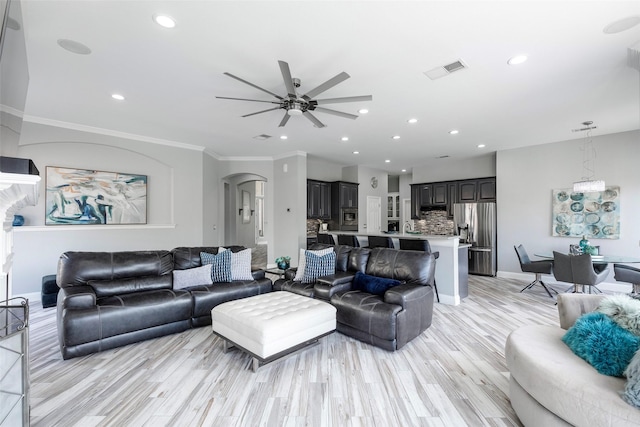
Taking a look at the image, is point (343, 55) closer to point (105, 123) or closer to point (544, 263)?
point (105, 123)

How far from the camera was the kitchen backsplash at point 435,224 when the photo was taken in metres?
7.95

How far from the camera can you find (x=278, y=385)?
2312mm

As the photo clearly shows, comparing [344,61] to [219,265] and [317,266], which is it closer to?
[317,266]

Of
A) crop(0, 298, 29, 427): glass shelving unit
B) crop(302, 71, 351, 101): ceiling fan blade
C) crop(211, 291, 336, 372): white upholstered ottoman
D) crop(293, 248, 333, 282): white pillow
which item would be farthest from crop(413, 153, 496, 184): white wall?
crop(0, 298, 29, 427): glass shelving unit

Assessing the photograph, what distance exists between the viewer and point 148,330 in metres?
3.07

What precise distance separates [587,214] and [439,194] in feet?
10.1

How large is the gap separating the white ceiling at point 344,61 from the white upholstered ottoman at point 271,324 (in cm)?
243

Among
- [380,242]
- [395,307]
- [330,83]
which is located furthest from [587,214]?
[330,83]

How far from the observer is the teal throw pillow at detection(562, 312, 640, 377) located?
5.07 feet

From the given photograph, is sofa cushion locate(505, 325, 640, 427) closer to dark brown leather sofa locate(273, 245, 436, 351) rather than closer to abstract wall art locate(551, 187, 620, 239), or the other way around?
dark brown leather sofa locate(273, 245, 436, 351)

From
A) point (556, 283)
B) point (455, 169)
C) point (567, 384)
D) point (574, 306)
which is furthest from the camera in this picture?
point (455, 169)

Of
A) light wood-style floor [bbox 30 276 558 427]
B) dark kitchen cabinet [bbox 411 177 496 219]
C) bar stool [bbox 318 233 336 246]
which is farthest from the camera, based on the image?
dark kitchen cabinet [bbox 411 177 496 219]

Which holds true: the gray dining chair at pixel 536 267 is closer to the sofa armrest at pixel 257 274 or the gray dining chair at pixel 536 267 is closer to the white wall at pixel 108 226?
the sofa armrest at pixel 257 274

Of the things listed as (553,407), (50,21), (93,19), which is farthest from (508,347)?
(50,21)
